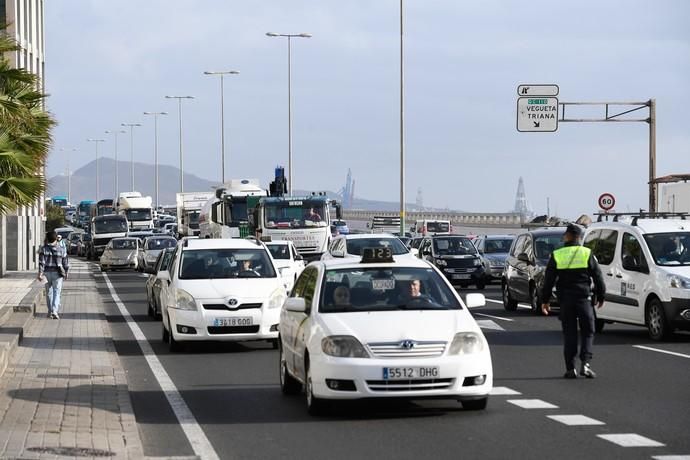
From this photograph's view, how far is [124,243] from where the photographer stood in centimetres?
6450

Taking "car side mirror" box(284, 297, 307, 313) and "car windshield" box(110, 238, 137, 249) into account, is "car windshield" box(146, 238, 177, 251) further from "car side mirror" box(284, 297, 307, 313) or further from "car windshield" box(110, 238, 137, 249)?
"car side mirror" box(284, 297, 307, 313)

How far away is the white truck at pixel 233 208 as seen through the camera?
49.7 m

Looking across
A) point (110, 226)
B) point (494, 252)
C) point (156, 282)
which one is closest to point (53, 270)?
point (156, 282)

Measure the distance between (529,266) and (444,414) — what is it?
56.0ft

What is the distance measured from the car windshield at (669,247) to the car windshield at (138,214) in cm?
7216

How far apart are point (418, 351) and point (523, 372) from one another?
4.86 metres

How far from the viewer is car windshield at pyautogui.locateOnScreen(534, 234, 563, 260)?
30078mm

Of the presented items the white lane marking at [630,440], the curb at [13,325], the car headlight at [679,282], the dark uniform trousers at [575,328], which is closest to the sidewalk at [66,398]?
the curb at [13,325]

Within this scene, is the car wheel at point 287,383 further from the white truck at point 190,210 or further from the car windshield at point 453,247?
the white truck at point 190,210

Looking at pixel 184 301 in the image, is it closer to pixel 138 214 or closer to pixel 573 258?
pixel 573 258

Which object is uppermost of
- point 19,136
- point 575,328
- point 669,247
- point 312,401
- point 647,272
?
point 19,136

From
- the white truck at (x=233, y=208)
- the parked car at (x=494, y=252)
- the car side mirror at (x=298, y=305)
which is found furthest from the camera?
the white truck at (x=233, y=208)

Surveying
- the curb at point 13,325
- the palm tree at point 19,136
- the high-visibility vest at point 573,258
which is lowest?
the curb at point 13,325

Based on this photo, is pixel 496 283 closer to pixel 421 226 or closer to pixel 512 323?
pixel 512 323
